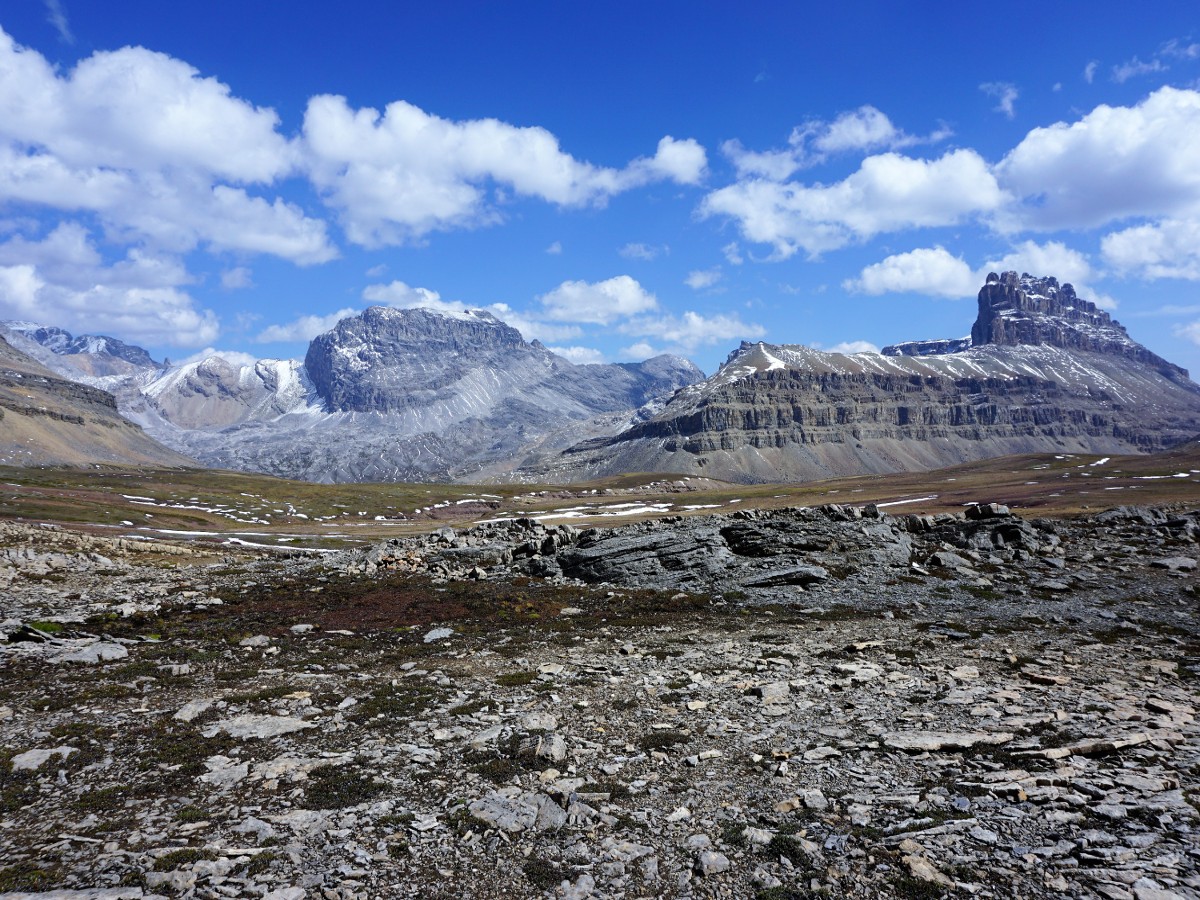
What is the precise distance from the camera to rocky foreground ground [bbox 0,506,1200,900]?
9.59 metres

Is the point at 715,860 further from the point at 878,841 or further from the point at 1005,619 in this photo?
the point at 1005,619

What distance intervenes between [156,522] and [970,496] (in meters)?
150

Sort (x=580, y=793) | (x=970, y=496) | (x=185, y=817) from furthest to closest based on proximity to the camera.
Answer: (x=970, y=496) → (x=580, y=793) → (x=185, y=817)

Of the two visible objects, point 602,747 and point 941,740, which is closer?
point 941,740

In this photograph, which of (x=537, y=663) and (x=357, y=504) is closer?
(x=537, y=663)

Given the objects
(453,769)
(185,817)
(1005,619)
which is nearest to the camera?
(185,817)

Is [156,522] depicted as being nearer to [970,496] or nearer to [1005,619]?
[1005,619]

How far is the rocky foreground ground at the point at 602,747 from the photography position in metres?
9.59

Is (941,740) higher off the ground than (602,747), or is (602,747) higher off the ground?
(941,740)

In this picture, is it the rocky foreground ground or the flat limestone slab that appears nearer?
the rocky foreground ground

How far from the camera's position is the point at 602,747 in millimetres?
14188

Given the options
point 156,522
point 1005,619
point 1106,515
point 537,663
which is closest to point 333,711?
point 537,663

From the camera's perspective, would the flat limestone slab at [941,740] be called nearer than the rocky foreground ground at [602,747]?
No

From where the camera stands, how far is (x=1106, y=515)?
58.3 meters
